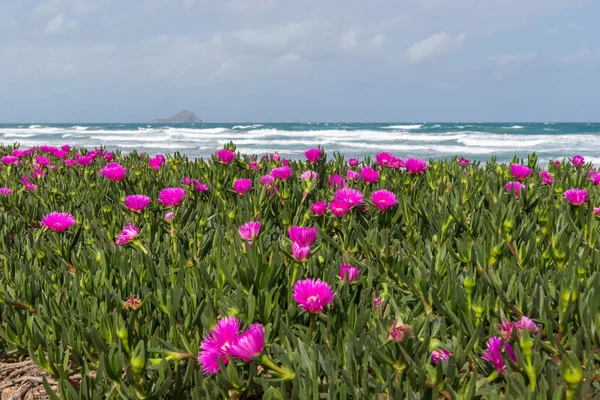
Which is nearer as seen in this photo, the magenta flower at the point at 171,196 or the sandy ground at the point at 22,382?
the sandy ground at the point at 22,382

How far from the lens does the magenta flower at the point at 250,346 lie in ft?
2.76

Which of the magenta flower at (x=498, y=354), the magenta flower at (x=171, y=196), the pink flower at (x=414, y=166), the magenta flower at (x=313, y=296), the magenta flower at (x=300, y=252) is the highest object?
the pink flower at (x=414, y=166)

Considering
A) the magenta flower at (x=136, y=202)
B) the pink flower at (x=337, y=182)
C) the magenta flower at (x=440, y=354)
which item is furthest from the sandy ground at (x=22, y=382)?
the pink flower at (x=337, y=182)

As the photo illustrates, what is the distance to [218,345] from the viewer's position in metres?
0.89

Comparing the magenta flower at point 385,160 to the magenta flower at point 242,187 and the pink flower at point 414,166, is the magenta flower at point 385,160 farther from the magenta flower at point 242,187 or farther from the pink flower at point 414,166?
the magenta flower at point 242,187

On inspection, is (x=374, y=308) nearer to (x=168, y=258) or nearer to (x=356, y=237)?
(x=356, y=237)

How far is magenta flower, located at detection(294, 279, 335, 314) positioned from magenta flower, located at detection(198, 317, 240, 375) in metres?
0.15

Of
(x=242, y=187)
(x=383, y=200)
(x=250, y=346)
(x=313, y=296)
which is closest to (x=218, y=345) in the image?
(x=250, y=346)

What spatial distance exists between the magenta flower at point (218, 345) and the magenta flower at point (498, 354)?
1.55 feet

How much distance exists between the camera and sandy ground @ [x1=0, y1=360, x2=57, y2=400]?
3.71ft

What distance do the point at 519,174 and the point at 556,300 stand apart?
4.87 ft

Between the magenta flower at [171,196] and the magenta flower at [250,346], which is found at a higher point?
the magenta flower at [171,196]

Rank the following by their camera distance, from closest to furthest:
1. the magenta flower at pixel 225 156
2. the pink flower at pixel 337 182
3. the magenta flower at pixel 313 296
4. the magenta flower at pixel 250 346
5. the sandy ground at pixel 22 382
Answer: the magenta flower at pixel 250 346 < the magenta flower at pixel 313 296 < the sandy ground at pixel 22 382 < the pink flower at pixel 337 182 < the magenta flower at pixel 225 156

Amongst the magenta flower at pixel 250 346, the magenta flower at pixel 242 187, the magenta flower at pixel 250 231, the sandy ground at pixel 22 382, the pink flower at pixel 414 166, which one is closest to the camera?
the magenta flower at pixel 250 346
